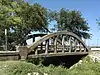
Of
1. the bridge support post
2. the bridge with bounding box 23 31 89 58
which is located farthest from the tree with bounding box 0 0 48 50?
the bridge support post

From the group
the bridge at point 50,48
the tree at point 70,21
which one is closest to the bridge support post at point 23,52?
the bridge at point 50,48

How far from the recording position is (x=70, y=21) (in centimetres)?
5741

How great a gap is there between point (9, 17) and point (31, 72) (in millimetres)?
18353

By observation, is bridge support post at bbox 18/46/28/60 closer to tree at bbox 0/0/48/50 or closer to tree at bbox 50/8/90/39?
tree at bbox 0/0/48/50

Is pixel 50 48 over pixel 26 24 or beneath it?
beneath

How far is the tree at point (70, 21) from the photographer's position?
58.0 m

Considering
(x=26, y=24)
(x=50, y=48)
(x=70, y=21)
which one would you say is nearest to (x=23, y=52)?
(x=50, y=48)

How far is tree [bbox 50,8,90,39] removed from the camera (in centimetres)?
5803

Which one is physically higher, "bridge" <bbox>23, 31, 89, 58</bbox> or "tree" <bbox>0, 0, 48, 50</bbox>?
"tree" <bbox>0, 0, 48, 50</bbox>

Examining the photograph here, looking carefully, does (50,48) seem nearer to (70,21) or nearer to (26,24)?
(26,24)

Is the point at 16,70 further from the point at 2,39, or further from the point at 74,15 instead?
the point at 74,15

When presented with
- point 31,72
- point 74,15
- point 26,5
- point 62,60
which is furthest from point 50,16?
point 31,72

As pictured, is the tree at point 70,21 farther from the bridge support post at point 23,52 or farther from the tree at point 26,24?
the bridge support post at point 23,52

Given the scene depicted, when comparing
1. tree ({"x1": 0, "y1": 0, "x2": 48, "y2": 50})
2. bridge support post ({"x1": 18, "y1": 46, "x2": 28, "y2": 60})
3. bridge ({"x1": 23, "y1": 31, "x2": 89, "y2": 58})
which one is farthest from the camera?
tree ({"x1": 0, "y1": 0, "x2": 48, "y2": 50})
